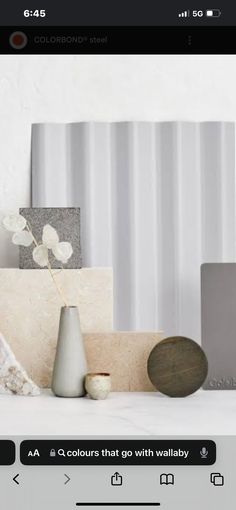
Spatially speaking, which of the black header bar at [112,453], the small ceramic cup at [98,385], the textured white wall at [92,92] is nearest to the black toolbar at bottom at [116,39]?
the textured white wall at [92,92]

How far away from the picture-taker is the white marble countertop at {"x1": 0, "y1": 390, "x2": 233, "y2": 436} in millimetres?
1311

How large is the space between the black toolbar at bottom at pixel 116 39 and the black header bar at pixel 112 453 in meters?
0.79

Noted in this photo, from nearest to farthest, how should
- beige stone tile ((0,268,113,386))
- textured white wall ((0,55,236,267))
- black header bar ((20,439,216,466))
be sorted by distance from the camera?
1. black header bar ((20,439,216,466))
2. beige stone tile ((0,268,113,386))
3. textured white wall ((0,55,236,267))

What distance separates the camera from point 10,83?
183 centimetres

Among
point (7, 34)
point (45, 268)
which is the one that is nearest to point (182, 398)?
point (45, 268)

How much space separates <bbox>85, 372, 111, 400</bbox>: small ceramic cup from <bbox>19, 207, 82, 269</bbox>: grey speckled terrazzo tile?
0.93 feet

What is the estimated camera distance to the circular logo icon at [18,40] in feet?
4.97

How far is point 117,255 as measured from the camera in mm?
1840

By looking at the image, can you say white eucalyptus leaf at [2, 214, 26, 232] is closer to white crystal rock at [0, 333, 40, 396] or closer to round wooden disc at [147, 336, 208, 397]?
white crystal rock at [0, 333, 40, 396]

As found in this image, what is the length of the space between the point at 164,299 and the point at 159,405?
376 millimetres

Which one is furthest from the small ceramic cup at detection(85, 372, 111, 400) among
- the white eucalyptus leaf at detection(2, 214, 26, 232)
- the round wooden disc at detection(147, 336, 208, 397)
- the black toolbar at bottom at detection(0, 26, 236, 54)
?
the black toolbar at bottom at detection(0, 26, 236, 54)
